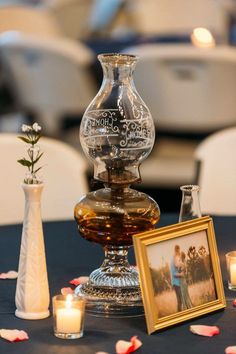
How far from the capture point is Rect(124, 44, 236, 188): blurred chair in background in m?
4.50

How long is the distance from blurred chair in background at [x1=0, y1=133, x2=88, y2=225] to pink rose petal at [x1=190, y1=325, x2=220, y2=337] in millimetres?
1153

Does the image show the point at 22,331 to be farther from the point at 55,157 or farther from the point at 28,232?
the point at 55,157

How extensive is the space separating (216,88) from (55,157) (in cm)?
190

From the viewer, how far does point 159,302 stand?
1.67 m

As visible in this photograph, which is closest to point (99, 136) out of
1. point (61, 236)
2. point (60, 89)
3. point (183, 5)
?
point (61, 236)

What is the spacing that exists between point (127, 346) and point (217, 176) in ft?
4.66

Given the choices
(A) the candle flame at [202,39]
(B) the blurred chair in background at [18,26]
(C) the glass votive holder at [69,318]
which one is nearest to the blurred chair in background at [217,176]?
(C) the glass votive holder at [69,318]

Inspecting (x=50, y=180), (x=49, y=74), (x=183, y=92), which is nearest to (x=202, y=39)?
(x=183, y=92)

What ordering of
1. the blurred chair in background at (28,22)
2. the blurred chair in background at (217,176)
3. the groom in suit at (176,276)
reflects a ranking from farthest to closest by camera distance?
the blurred chair in background at (28,22)
the blurred chair in background at (217,176)
the groom in suit at (176,276)

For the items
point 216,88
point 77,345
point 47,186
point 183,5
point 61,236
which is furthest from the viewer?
point 183,5

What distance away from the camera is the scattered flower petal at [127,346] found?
5.17ft

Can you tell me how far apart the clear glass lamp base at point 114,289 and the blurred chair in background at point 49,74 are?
3017 millimetres

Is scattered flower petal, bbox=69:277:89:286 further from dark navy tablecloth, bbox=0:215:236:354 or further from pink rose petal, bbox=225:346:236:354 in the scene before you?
pink rose petal, bbox=225:346:236:354

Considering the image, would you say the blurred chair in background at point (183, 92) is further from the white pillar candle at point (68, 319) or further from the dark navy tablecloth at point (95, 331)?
the white pillar candle at point (68, 319)
